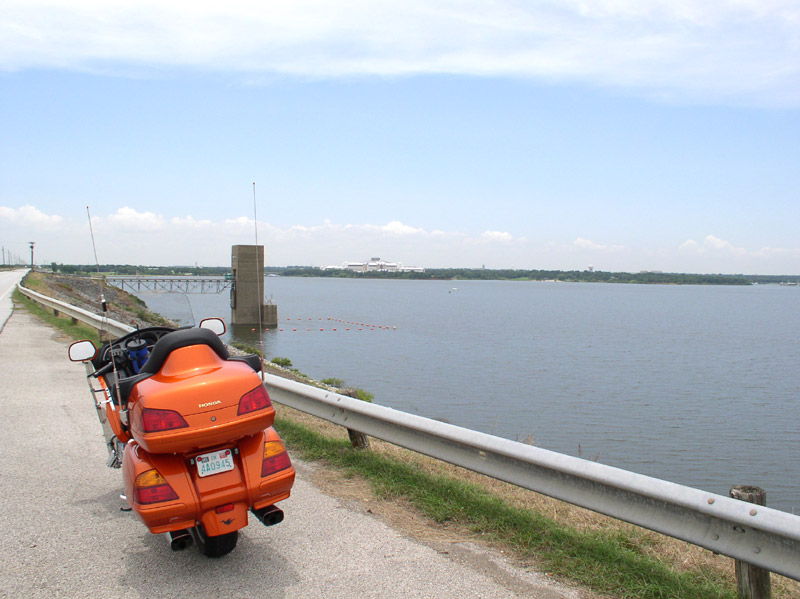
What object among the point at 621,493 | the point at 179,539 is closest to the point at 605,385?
the point at 621,493

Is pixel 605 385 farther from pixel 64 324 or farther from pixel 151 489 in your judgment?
pixel 151 489

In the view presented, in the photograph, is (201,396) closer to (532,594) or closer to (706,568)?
(532,594)

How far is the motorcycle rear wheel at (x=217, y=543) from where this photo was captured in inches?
160

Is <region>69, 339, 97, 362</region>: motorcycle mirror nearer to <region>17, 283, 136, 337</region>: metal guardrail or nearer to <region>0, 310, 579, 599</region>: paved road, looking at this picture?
<region>0, 310, 579, 599</region>: paved road

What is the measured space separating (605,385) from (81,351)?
78.9 feet

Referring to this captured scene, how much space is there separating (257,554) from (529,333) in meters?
45.7

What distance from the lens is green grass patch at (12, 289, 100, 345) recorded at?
1598cm

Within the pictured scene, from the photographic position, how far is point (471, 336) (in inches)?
1810

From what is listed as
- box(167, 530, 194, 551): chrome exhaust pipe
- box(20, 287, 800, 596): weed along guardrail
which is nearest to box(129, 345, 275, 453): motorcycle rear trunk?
box(167, 530, 194, 551): chrome exhaust pipe

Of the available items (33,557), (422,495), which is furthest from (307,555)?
(33,557)

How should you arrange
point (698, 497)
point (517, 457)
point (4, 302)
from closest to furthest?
point (698, 497), point (517, 457), point (4, 302)

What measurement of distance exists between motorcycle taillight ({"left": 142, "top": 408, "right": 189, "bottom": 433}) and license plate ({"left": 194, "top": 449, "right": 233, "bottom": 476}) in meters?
0.31

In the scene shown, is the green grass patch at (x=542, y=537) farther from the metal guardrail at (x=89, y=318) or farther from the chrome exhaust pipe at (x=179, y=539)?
the metal guardrail at (x=89, y=318)

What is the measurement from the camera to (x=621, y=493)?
3.94 metres
